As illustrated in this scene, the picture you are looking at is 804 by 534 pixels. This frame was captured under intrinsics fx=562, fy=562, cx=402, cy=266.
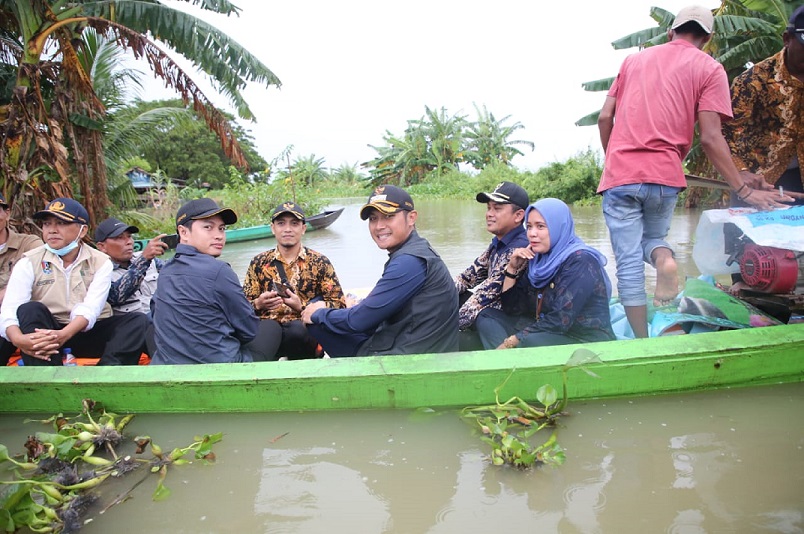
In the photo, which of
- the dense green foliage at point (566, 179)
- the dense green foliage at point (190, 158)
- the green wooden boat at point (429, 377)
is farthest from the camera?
the dense green foliage at point (190, 158)

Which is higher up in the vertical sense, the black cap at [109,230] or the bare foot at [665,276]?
the black cap at [109,230]

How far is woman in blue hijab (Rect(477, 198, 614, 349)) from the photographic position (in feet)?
8.38

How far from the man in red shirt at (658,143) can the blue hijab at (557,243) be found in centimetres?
Result: 40

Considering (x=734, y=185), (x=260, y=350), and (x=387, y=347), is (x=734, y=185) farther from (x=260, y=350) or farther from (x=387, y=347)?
(x=260, y=350)

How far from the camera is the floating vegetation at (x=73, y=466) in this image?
5.62 feet

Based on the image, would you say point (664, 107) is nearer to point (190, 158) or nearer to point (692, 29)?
point (692, 29)

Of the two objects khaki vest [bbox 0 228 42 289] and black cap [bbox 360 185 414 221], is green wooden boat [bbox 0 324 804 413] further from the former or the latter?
khaki vest [bbox 0 228 42 289]

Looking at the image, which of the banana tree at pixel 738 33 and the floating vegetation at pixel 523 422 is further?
the banana tree at pixel 738 33

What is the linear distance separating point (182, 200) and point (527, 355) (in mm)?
17664

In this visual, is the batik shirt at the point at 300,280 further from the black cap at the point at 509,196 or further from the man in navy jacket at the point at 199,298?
the black cap at the point at 509,196

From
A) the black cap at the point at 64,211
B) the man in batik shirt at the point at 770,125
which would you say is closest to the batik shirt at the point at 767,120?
the man in batik shirt at the point at 770,125

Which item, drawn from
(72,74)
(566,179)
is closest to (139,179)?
(566,179)

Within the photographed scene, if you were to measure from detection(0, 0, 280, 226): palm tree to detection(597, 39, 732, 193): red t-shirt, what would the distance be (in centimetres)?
544

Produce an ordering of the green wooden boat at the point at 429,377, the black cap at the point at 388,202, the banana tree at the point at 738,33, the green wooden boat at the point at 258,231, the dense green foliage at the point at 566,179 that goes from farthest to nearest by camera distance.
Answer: the dense green foliage at the point at 566,179 → the green wooden boat at the point at 258,231 → the banana tree at the point at 738,33 → the black cap at the point at 388,202 → the green wooden boat at the point at 429,377
